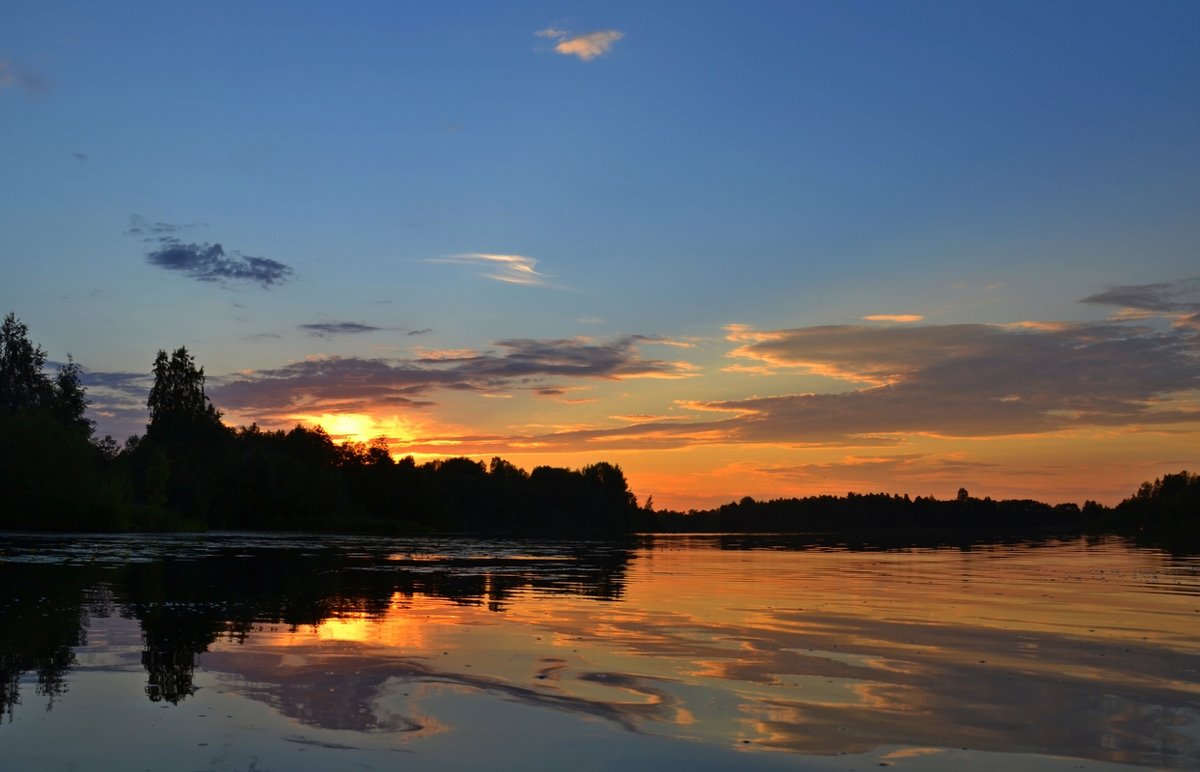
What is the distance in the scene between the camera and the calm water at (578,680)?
28.2 feet

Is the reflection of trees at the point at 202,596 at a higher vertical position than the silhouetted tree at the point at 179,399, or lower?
lower

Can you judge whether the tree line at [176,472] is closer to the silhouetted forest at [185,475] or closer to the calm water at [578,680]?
the silhouetted forest at [185,475]

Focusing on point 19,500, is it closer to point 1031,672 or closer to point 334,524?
point 334,524

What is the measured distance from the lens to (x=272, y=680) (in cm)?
1159

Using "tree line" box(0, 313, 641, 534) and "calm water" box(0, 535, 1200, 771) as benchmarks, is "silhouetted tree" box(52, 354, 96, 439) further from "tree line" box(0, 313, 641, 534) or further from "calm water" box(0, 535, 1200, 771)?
"calm water" box(0, 535, 1200, 771)

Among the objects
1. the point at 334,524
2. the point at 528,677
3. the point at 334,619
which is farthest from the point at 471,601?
the point at 334,524

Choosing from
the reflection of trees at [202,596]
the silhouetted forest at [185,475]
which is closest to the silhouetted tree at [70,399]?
the silhouetted forest at [185,475]

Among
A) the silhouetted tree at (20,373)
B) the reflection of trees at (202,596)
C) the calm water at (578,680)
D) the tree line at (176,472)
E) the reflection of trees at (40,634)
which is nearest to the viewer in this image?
the calm water at (578,680)

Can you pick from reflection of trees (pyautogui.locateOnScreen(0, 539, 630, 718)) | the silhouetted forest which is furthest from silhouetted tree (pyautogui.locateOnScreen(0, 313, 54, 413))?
reflection of trees (pyautogui.locateOnScreen(0, 539, 630, 718))

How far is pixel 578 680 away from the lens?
1221 centimetres

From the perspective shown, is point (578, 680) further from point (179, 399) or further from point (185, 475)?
point (179, 399)

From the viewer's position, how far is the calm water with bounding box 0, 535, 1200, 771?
28.2 ft

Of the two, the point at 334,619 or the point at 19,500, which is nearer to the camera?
the point at 334,619

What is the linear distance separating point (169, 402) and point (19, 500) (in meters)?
77.0
